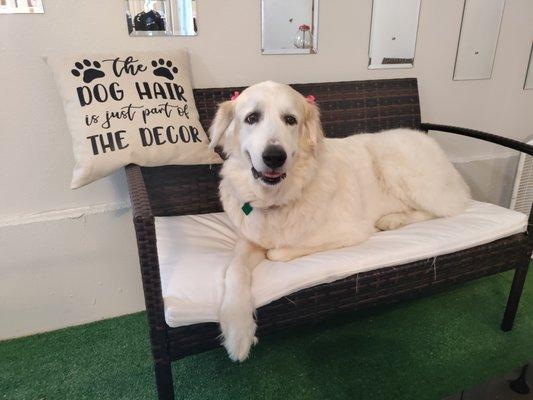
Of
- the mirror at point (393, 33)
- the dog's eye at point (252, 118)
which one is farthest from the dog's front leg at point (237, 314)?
the mirror at point (393, 33)

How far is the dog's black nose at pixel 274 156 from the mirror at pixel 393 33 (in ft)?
4.08

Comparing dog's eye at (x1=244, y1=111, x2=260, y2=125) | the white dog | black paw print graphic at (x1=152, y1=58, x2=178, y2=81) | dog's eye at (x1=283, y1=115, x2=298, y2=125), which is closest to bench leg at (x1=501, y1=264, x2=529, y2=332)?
the white dog

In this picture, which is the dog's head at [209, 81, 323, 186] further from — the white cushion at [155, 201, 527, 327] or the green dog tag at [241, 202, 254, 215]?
the white cushion at [155, 201, 527, 327]

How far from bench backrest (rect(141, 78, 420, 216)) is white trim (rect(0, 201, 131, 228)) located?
24 cm

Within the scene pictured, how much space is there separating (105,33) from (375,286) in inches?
62.0

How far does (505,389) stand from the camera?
1.02 m

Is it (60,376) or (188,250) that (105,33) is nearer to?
(188,250)

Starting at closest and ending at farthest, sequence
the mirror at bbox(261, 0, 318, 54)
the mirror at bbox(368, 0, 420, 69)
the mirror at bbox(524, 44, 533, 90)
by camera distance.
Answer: the mirror at bbox(261, 0, 318, 54)
the mirror at bbox(368, 0, 420, 69)
the mirror at bbox(524, 44, 533, 90)

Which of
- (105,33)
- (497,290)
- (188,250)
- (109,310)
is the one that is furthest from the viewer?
(497,290)

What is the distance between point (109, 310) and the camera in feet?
6.72

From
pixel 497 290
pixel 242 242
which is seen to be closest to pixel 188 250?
pixel 242 242

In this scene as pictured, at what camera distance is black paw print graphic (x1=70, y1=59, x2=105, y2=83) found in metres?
1.55

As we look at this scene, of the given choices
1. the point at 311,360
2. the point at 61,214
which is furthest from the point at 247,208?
the point at 61,214

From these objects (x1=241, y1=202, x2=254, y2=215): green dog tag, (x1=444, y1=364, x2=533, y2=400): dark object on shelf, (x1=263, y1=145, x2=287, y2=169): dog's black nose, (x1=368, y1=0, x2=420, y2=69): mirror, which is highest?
(x1=368, y1=0, x2=420, y2=69): mirror
